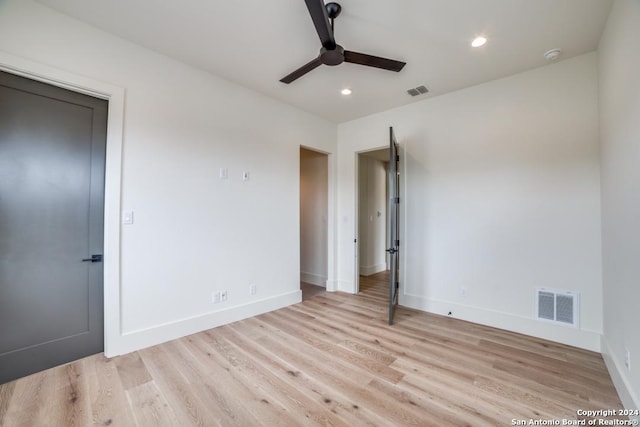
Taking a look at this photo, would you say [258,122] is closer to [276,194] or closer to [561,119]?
[276,194]

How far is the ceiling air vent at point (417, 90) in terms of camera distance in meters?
3.34

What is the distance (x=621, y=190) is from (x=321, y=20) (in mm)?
2424

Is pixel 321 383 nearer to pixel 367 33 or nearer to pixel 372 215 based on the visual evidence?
pixel 367 33

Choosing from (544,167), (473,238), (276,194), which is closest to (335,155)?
(276,194)

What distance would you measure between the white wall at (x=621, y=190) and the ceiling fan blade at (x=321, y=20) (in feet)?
6.01

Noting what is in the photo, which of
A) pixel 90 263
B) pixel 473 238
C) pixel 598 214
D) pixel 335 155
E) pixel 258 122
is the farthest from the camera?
pixel 335 155

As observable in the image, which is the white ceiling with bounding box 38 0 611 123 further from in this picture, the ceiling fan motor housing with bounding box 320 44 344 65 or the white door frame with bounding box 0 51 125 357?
the white door frame with bounding box 0 51 125 357

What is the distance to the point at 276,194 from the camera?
3.73 m

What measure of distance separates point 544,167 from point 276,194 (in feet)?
10.4

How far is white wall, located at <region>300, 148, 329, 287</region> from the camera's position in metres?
4.87

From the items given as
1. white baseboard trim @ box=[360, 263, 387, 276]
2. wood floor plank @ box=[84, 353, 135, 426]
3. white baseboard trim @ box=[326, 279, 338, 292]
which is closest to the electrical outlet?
wood floor plank @ box=[84, 353, 135, 426]

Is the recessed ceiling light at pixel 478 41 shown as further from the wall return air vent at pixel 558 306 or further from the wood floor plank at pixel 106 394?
the wood floor plank at pixel 106 394

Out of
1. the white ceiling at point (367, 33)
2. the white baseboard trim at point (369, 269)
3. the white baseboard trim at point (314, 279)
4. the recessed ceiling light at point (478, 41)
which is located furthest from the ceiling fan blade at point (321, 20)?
the white baseboard trim at point (369, 269)

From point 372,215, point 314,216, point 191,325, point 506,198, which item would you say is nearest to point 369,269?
point 372,215
